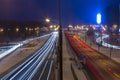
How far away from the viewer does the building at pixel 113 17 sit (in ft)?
525

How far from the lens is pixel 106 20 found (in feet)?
609

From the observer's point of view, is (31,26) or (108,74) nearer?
(108,74)

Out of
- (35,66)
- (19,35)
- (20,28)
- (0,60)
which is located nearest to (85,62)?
(35,66)

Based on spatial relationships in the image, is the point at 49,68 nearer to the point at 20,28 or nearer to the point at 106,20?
the point at 20,28

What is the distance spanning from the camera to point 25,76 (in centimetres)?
4278

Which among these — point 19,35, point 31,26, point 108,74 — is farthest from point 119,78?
point 31,26

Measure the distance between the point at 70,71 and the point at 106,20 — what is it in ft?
465

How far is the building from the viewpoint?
6304 inches

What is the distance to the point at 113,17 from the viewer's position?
170 metres

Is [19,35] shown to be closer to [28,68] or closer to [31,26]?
[31,26]

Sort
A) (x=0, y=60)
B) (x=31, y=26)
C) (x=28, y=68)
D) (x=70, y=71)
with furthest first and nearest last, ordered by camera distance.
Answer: (x=31, y=26) → (x=0, y=60) → (x=28, y=68) → (x=70, y=71)

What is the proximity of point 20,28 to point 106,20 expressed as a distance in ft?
186

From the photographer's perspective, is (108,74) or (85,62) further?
(85,62)

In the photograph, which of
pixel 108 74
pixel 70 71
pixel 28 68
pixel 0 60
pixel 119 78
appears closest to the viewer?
pixel 119 78
